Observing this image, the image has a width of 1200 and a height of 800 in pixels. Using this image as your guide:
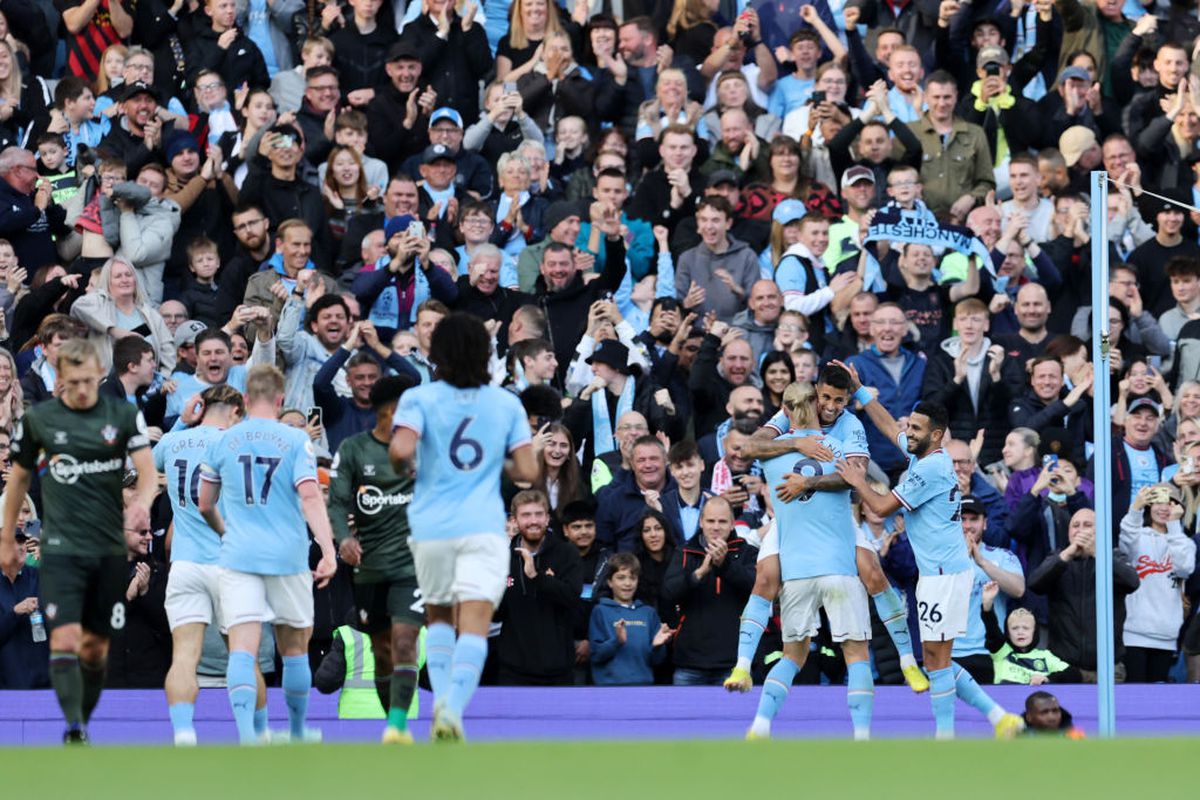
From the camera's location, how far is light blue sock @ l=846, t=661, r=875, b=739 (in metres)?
14.6

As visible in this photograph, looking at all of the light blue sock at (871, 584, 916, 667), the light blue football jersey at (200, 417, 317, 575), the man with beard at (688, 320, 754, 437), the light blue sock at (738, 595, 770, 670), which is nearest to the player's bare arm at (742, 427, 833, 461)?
the light blue sock at (738, 595, 770, 670)

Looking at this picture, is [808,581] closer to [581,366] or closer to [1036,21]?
[581,366]

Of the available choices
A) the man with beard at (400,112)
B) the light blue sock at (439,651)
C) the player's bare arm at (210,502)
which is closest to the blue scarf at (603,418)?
the man with beard at (400,112)

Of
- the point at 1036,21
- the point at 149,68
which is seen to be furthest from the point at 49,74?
the point at 1036,21

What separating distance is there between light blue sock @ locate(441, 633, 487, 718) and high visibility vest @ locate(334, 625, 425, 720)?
189 inches

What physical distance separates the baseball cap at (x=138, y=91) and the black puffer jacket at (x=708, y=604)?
22.2ft

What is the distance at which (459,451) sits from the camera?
445 inches

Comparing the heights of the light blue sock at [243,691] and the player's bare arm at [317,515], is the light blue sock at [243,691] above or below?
below

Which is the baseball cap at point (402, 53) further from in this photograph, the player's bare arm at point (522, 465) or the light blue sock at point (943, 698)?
the player's bare arm at point (522, 465)

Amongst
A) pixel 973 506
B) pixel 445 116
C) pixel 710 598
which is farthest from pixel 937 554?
pixel 445 116

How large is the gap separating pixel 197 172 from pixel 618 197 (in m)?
3.68

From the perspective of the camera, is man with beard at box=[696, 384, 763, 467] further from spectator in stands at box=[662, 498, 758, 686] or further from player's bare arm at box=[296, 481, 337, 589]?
player's bare arm at box=[296, 481, 337, 589]

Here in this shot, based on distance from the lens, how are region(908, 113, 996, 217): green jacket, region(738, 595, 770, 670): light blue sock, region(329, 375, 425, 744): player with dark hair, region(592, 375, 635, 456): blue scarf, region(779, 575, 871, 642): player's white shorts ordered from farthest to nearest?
region(908, 113, 996, 217): green jacket
region(592, 375, 635, 456): blue scarf
region(738, 595, 770, 670): light blue sock
region(779, 575, 871, 642): player's white shorts
region(329, 375, 425, 744): player with dark hair

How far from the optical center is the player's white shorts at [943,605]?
14.8m
